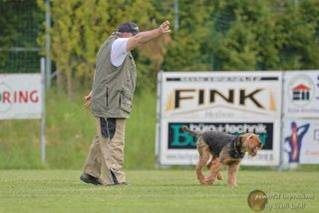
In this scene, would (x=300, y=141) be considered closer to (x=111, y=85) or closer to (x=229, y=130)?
(x=229, y=130)

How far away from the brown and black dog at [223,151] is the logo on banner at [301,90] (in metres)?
6.80

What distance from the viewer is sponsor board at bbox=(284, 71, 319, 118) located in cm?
2192

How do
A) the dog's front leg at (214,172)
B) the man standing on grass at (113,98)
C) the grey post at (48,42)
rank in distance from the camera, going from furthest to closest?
the grey post at (48,42)
the dog's front leg at (214,172)
the man standing on grass at (113,98)

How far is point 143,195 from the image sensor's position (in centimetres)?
1259

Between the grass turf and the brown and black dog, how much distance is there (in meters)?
0.19

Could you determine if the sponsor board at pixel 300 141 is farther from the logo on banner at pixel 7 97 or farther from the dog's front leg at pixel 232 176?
the dog's front leg at pixel 232 176

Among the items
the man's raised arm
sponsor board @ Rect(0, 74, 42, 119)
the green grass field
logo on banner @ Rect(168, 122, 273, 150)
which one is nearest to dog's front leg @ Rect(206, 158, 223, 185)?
the man's raised arm

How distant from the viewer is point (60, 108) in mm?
26219

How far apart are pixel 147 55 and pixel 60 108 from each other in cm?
335

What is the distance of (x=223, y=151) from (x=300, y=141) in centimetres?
738

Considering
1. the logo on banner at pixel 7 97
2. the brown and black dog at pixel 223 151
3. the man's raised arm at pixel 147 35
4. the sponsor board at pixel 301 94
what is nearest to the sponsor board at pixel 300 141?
the sponsor board at pixel 301 94

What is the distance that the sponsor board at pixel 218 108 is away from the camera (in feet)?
72.4

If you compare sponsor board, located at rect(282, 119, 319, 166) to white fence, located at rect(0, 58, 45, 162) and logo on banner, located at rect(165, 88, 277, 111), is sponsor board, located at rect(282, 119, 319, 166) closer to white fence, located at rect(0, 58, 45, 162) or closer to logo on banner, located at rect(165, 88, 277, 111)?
logo on banner, located at rect(165, 88, 277, 111)

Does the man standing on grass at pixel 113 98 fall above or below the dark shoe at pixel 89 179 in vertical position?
above
